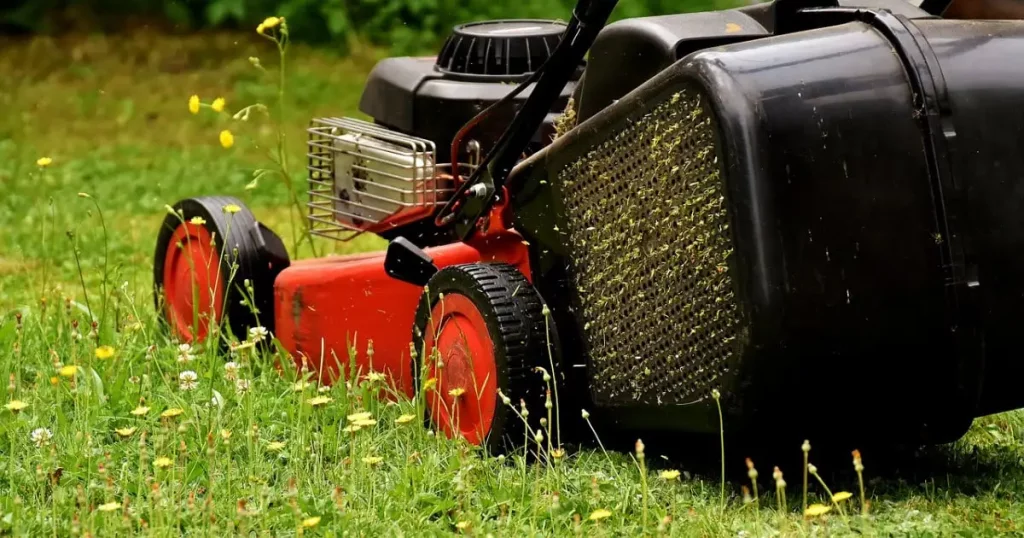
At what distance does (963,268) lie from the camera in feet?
7.29

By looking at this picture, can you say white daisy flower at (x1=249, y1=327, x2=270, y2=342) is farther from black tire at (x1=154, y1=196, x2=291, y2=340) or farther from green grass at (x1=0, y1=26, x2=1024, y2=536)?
black tire at (x1=154, y1=196, x2=291, y2=340)

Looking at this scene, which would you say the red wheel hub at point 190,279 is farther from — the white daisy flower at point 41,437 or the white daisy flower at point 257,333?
the white daisy flower at point 41,437

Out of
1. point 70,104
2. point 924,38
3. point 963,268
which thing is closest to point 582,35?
point 924,38

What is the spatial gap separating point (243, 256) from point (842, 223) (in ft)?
5.18

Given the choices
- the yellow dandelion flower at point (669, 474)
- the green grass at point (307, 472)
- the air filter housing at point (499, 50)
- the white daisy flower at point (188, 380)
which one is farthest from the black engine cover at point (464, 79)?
the yellow dandelion flower at point (669, 474)

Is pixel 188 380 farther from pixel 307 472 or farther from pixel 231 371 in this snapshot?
pixel 307 472

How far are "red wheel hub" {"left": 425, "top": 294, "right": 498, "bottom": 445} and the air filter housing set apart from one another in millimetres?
644

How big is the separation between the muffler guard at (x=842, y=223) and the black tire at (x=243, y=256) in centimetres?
126

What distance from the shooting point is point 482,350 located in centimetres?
265

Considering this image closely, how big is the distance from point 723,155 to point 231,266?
57.6 inches

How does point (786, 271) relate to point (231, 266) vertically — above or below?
above

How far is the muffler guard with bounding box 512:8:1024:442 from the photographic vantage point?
2.18m

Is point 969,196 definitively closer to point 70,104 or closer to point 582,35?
point 582,35

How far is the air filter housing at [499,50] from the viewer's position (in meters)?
3.18
